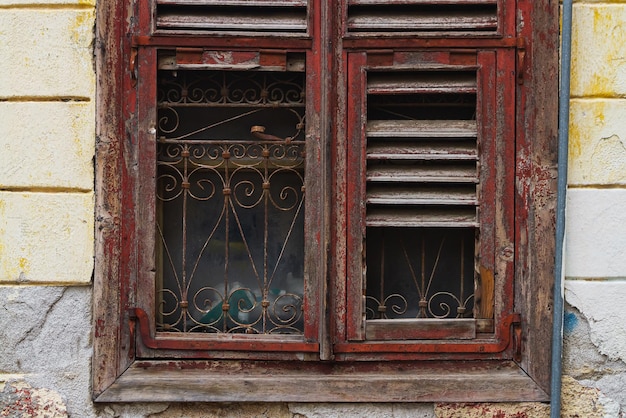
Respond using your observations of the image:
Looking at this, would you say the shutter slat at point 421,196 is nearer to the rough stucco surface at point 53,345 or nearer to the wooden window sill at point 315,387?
the wooden window sill at point 315,387

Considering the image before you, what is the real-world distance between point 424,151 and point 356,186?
0.30 m

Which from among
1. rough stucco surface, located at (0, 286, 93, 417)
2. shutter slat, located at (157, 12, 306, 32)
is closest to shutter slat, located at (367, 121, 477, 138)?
shutter slat, located at (157, 12, 306, 32)

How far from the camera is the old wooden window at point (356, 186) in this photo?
2896 millimetres

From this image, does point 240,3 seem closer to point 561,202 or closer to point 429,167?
point 429,167

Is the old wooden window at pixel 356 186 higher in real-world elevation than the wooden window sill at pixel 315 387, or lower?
higher

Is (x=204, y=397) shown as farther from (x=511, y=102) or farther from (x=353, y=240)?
(x=511, y=102)

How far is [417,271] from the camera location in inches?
120

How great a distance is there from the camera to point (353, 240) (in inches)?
115

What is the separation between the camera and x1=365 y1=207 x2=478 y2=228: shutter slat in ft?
9.57

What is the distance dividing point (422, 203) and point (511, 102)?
523mm

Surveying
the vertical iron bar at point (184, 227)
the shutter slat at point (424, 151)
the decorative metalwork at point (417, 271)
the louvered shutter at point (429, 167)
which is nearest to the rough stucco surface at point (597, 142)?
the louvered shutter at point (429, 167)

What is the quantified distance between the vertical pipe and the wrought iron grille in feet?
3.28

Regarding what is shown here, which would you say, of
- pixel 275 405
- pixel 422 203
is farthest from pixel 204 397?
pixel 422 203

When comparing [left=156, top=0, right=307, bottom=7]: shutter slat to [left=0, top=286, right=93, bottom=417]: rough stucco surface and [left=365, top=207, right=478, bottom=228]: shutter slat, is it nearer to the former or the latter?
[left=365, top=207, right=478, bottom=228]: shutter slat
